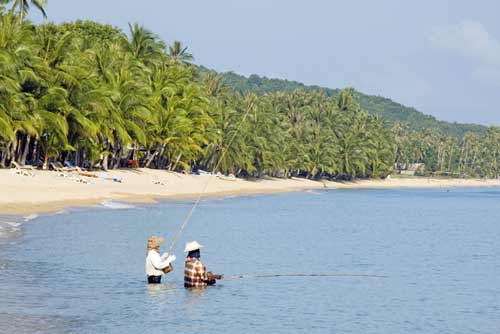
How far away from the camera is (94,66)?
62.4 m

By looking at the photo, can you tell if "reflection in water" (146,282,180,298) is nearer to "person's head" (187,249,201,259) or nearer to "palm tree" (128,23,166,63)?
"person's head" (187,249,201,259)

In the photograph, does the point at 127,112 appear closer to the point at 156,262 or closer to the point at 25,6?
the point at 25,6

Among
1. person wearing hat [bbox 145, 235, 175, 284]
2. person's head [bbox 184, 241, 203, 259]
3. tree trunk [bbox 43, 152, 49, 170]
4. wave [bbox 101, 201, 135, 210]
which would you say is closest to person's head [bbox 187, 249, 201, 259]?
person's head [bbox 184, 241, 203, 259]

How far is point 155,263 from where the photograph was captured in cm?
1989

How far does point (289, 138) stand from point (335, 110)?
2493 centimetres

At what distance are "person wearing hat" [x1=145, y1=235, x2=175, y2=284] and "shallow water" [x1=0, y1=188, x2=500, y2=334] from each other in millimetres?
315

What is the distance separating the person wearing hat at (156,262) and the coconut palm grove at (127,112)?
155 inches

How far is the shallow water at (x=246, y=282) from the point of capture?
16.8 meters

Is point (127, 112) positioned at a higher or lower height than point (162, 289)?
higher

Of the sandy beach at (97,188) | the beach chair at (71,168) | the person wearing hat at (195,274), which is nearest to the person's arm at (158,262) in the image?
the person wearing hat at (195,274)

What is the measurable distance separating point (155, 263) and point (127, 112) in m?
45.1

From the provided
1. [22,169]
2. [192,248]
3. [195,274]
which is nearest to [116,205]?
[22,169]

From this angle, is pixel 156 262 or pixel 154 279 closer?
pixel 156 262

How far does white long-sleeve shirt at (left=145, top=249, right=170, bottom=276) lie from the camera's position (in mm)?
19688
